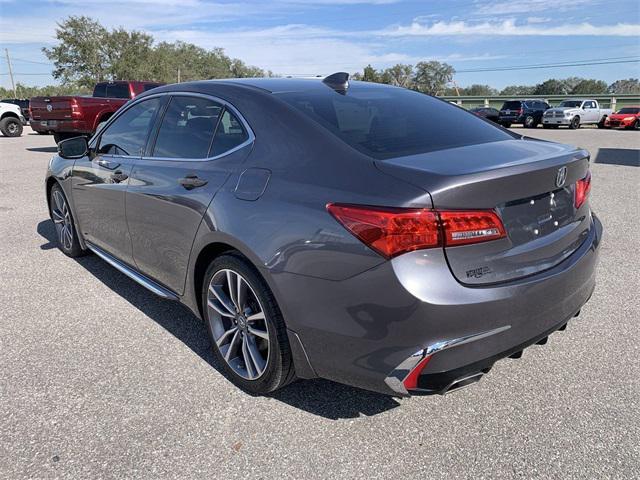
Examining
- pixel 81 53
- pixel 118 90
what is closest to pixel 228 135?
pixel 118 90

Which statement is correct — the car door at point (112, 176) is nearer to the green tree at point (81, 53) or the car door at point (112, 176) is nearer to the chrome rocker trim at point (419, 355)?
the chrome rocker trim at point (419, 355)

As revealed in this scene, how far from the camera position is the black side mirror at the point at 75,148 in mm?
4332

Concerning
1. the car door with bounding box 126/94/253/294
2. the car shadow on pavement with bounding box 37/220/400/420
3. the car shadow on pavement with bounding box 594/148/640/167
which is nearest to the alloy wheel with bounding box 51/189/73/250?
the car shadow on pavement with bounding box 37/220/400/420

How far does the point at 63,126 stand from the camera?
13.6 metres

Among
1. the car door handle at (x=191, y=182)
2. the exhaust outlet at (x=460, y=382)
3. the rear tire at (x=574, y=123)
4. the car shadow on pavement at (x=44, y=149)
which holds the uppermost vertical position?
the car door handle at (x=191, y=182)

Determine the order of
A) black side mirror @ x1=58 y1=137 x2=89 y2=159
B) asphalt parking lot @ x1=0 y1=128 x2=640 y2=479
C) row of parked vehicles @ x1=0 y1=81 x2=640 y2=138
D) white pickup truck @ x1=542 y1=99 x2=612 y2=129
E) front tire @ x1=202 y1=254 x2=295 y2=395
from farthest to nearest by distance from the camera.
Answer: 1. white pickup truck @ x1=542 y1=99 x2=612 y2=129
2. row of parked vehicles @ x1=0 y1=81 x2=640 y2=138
3. black side mirror @ x1=58 y1=137 x2=89 y2=159
4. front tire @ x1=202 y1=254 x2=295 y2=395
5. asphalt parking lot @ x1=0 y1=128 x2=640 y2=479

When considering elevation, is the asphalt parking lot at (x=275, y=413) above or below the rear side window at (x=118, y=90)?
below

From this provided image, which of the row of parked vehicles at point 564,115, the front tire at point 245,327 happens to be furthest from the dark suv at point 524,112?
the front tire at point 245,327

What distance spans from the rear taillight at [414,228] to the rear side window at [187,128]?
1.32m

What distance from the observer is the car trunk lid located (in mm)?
2008

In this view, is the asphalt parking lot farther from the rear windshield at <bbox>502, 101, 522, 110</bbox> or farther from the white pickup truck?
the rear windshield at <bbox>502, 101, 522, 110</bbox>

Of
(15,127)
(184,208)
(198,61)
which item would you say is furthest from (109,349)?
(198,61)

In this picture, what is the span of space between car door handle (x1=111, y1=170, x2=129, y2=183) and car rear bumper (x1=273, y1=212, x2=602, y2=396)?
187cm

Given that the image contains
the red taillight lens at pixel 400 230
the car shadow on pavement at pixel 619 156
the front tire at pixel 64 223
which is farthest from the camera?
the car shadow on pavement at pixel 619 156
